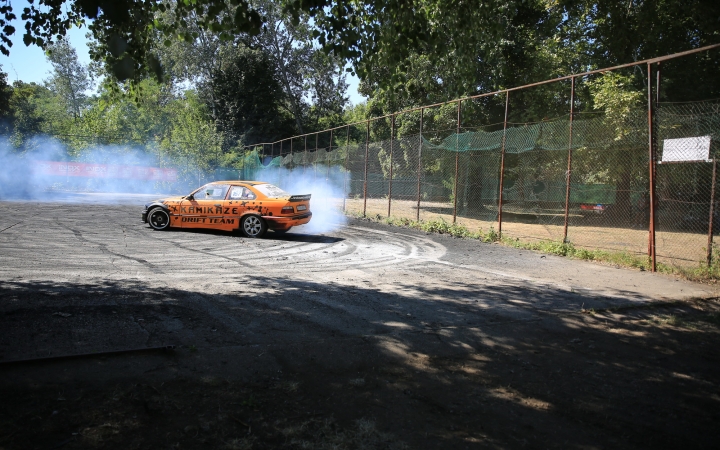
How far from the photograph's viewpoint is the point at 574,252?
1080cm

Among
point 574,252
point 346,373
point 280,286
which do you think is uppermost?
point 574,252

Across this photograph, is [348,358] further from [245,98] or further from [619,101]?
[245,98]

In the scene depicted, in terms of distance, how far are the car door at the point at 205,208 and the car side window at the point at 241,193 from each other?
21 cm

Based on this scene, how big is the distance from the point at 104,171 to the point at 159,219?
2779cm

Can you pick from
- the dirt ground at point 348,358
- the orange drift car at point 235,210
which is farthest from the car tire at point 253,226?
the dirt ground at point 348,358

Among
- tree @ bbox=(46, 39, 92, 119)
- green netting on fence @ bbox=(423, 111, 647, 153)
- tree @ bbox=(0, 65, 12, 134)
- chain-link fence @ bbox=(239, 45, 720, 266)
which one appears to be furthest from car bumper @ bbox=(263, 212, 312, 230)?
tree @ bbox=(46, 39, 92, 119)

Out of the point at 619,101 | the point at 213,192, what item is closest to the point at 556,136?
the point at 619,101

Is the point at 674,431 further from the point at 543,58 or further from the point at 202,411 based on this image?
the point at 543,58

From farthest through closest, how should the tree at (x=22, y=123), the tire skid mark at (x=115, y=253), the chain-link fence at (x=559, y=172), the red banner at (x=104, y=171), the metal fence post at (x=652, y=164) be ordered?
the red banner at (x=104, y=171) < the tree at (x=22, y=123) < the chain-link fence at (x=559, y=172) < the metal fence post at (x=652, y=164) < the tire skid mark at (x=115, y=253)

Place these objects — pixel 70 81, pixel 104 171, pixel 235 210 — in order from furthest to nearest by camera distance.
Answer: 1. pixel 70 81
2. pixel 104 171
3. pixel 235 210

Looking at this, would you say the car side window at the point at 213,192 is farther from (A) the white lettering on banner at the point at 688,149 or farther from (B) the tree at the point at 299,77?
(B) the tree at the point at 299,77

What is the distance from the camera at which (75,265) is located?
814cm

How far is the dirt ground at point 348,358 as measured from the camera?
307 cm

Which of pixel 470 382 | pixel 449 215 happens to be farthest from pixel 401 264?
pixel 449 215
